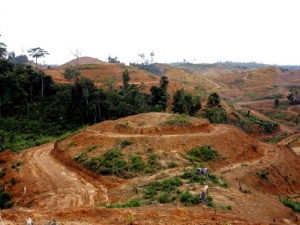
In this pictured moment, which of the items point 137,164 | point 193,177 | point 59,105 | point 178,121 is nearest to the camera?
point 193,177

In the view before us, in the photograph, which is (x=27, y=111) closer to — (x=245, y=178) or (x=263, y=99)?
(x=245, y=178)

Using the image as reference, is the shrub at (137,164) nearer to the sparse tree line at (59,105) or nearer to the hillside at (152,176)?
the hillside at (152,176)

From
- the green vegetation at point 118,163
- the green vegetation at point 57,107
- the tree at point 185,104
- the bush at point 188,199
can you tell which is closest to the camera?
the bush at point 188,199

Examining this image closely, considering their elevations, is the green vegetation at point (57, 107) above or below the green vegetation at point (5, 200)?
above

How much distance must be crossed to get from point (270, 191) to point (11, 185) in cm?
1789

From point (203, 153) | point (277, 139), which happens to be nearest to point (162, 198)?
point (203, 153)

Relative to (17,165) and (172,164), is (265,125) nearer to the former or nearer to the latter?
(172,164)

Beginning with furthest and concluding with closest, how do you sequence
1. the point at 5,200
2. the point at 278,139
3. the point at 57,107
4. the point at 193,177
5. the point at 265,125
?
1. the point at 265,125
2. the point at 278,139
3. the point at 57,107
4. the point at 5,200
5. the point at 193,177

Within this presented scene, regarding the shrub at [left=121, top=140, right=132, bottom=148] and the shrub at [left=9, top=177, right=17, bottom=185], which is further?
the shrub at [left=121, top=140, right=132, bottom=148]

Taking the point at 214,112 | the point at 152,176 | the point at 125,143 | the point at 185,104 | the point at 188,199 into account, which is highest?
the point at 185,104

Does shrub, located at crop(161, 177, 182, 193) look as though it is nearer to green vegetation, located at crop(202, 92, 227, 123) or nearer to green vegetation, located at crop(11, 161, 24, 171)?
green vegetation, located at crop(11, 161, 24, 171)

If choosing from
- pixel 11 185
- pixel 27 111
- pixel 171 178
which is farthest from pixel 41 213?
pixel 27 111

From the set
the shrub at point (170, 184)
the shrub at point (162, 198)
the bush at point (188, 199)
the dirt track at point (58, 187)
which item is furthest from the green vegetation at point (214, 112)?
the bush at point (188, 199)

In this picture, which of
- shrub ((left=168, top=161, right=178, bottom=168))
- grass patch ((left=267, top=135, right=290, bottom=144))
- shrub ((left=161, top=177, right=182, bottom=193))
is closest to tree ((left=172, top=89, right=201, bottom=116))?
grass patch ((left=267, top=135, right=290, bottom=144))
